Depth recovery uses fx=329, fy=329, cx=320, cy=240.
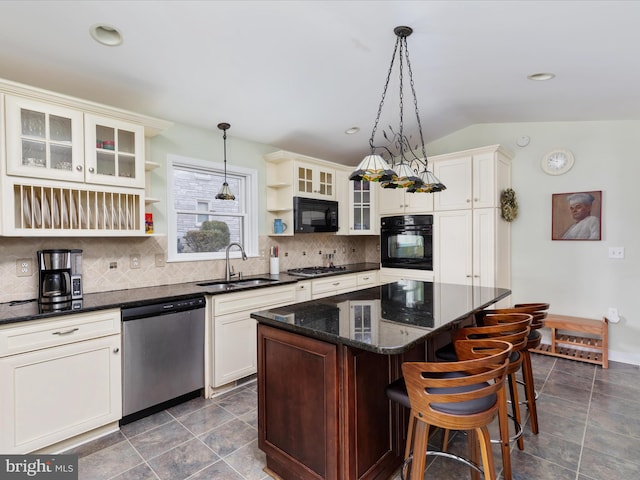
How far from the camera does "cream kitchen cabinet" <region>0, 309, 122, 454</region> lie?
1874 millimetres

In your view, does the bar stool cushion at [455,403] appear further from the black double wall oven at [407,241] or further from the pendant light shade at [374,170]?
the black double wall oven at [407,241]

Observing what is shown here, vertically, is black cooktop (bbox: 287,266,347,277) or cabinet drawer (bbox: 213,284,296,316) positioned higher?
black cooktop (bbox: 287,266,347,277)

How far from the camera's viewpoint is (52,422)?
6.63ft

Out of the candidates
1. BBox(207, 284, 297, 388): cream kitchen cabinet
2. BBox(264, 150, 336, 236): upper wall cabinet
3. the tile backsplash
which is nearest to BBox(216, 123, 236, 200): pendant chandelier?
BBox(264, 150, 336, 236): upper wall cabinet

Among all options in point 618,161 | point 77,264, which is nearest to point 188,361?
point 77,264

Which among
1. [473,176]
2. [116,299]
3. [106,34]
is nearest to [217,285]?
[116,299]

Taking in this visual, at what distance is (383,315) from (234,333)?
1622 mm

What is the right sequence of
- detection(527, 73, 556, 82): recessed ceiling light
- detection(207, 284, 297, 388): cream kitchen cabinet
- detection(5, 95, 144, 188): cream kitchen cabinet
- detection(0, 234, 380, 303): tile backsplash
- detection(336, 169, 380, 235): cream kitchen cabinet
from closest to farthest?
detection(5, 95, 144, 188): cream kitchen cabinet < detection(0, 234, 380, 303): tile backsplash < detection(527, 73, 556, 82): recessed ceiling light < detection(207, 284, 297, 388): cream kitchen cabinet < detection(336, 169, 380, 235): cream kitchen cabinet

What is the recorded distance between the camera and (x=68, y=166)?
2.32 m

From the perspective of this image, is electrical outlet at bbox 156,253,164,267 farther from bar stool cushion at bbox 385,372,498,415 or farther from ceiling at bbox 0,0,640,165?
bar stool cushion at bbox 385,372,498,415

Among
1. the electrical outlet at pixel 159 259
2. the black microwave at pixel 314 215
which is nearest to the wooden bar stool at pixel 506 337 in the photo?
the black microwave at pixel 314 215

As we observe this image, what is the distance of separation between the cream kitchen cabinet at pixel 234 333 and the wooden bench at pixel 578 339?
9.71 feet

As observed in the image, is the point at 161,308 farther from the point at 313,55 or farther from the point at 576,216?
the point at 576,216

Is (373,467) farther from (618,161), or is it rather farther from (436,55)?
(618,161)
